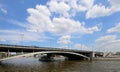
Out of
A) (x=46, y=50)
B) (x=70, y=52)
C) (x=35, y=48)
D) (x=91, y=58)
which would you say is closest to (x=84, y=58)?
(x=91, y=58)

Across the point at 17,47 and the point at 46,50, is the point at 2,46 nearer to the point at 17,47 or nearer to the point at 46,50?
the point at 17,47

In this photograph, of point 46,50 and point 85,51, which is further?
point 85,51

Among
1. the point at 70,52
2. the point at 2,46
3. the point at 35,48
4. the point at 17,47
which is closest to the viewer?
the point at 2,46

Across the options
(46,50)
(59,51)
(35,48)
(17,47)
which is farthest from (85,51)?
(17,47)

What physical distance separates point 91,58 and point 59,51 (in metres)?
32.5

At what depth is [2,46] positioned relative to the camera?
72.8m

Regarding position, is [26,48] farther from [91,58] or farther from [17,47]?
[91,58]

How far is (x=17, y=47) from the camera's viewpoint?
79250 millimetres

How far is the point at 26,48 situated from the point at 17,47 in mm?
5160

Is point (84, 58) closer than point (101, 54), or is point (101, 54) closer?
point (84, 58)

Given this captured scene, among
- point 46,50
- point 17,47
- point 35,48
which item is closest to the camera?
point 17,47

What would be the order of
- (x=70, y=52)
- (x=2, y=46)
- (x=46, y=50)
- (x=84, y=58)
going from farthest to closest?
(x=84, y=58) → (x=70, y=52) → (x=46, y=50) → (x=2, y=46)

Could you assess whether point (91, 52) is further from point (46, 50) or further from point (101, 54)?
point (46, 50)

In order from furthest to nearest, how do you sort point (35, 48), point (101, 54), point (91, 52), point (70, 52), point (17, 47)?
point (101, 54)
point (91, 52)
point (70, 52)
point (35, 48)
point (17, 47)
